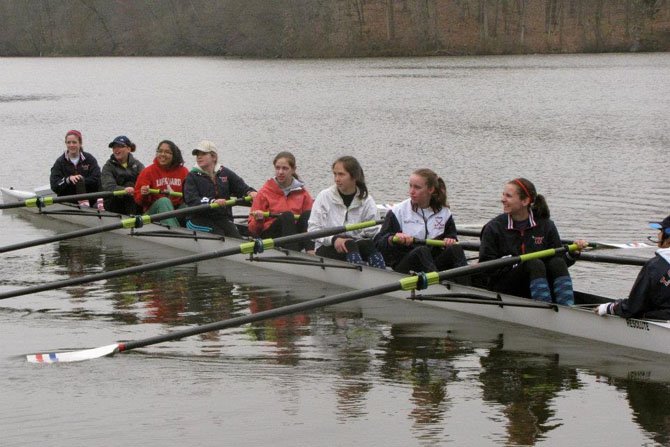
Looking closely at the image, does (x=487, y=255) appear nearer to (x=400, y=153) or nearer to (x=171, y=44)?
(x=400, y=153)

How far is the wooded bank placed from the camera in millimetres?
90438

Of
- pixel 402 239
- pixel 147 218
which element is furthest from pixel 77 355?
pixel 147 218

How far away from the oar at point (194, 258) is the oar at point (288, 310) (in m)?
1.67

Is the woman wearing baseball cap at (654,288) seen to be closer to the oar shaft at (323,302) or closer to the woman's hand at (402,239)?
the oar shaft at (323,302)

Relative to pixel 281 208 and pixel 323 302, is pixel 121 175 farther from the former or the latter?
pixel 323 302

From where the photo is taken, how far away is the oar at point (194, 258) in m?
11.5

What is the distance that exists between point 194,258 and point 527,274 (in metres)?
3.59

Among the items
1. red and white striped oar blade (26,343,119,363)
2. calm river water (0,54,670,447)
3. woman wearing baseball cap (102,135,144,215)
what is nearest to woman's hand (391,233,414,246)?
calm river water (0,54,670,447)

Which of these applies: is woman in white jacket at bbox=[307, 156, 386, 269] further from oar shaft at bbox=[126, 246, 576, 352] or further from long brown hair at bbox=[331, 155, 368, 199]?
oar shaft at bbox=[126, 246, 576, 352]

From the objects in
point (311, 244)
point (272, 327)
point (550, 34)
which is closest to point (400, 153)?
point (311, 244)

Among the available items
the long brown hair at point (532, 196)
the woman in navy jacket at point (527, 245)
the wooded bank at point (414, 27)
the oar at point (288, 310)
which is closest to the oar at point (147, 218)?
the oar at point (288, 310)

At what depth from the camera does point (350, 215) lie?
12641 millimetres

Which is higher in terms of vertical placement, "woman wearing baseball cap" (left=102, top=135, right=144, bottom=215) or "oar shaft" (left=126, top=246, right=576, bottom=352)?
"woman wearing baseball cap" (left=102, top=135, right=144, bottom=215)

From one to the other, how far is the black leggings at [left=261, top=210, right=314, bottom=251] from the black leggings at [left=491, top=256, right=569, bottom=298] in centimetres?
327
